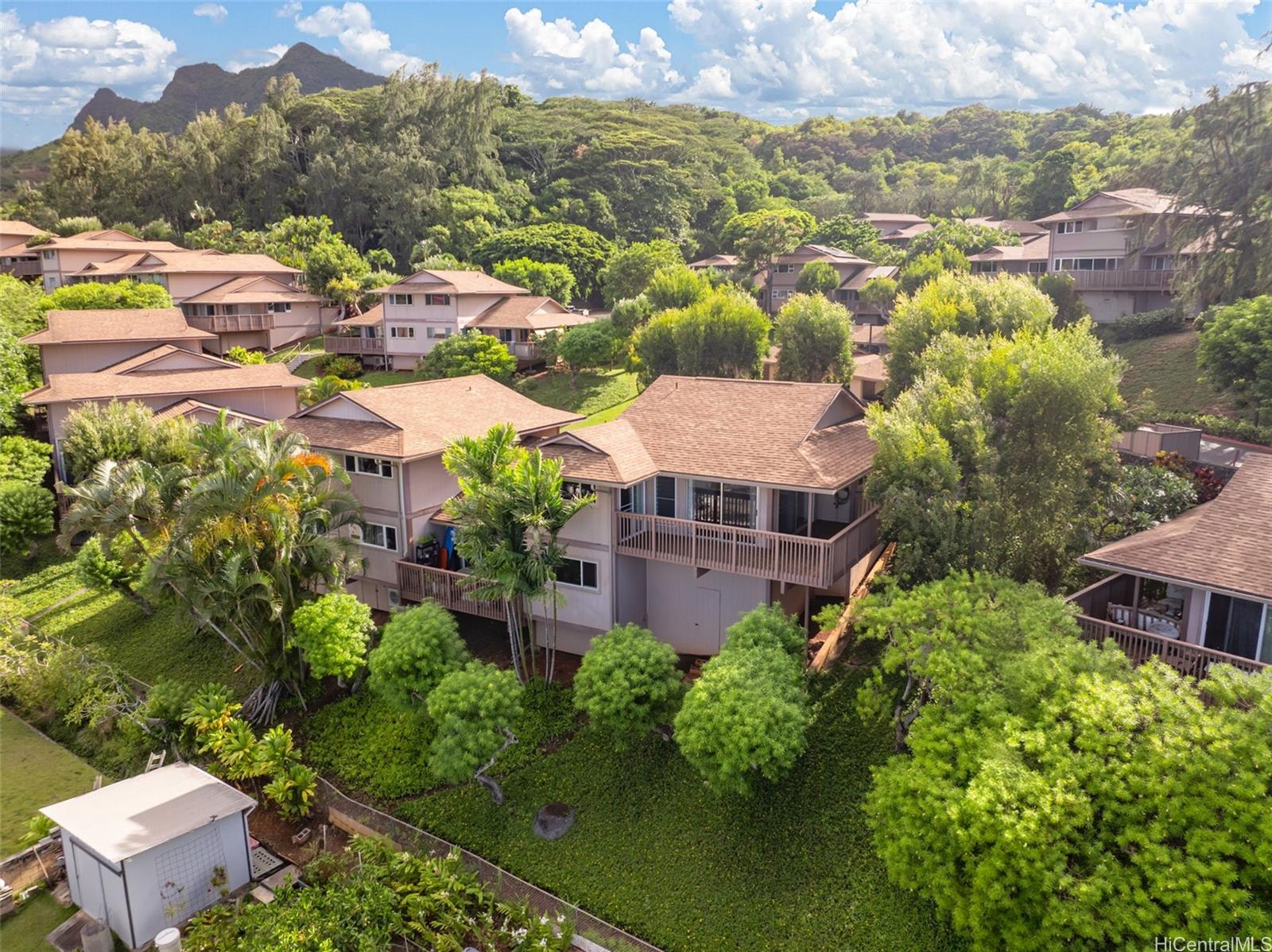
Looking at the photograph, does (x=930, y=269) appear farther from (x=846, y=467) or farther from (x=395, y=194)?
(x=395, y=194)

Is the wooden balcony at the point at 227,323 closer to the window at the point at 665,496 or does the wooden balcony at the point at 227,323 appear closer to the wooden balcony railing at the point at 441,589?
the wooden balcony railing at the point at 441,589

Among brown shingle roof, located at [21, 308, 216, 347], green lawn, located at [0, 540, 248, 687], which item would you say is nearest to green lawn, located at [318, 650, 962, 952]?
green lawn, located at [0, 540, 248, 687]

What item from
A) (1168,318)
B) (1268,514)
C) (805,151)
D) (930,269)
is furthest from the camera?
(805,151)

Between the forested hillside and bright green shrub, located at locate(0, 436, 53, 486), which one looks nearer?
bright green shrub, located at locate(0, 436, 53, 486)

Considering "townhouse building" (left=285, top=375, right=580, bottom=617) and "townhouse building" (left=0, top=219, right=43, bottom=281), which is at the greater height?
"townhouse building" (left=0, top=219, right=43, bottom=281)

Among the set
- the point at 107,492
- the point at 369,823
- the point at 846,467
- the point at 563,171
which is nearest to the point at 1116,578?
the point at 846,467

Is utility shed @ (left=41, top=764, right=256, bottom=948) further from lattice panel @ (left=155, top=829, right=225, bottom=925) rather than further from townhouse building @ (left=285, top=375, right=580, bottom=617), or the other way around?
townhouse building @ (left=285, top=375, right=580, bottom=617)

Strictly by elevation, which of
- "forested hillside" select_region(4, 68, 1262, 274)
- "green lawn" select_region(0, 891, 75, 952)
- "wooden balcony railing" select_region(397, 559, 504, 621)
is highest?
"forested hillside" select_region(4, 68, 1262, 274)
